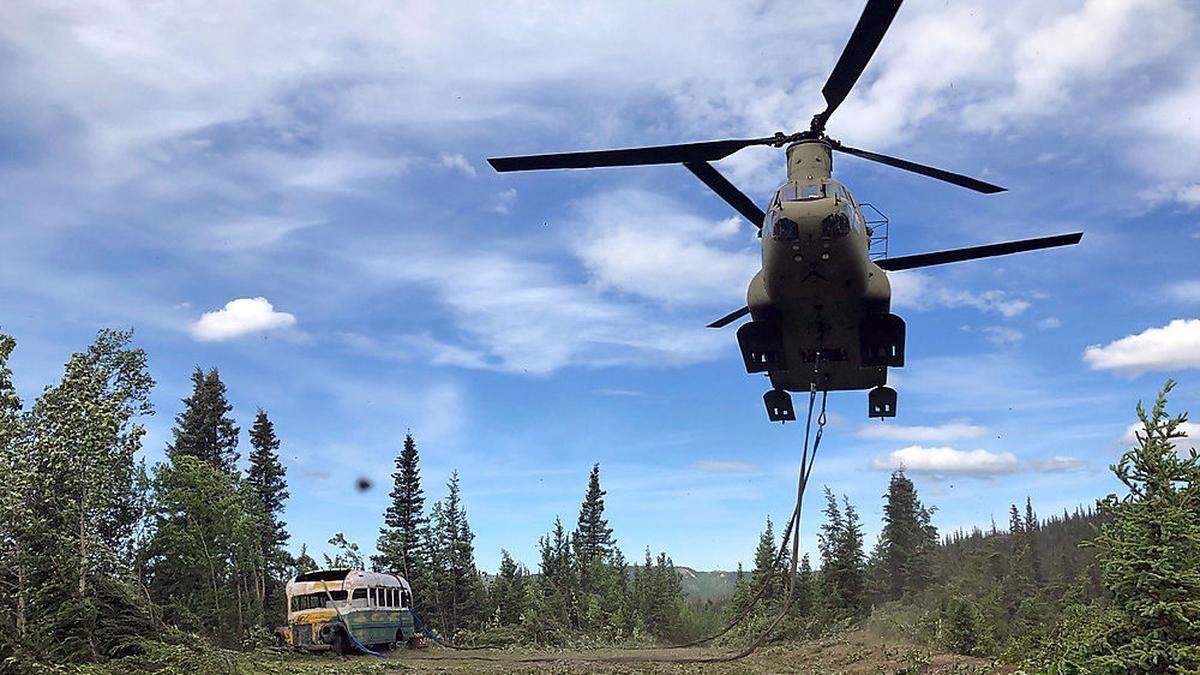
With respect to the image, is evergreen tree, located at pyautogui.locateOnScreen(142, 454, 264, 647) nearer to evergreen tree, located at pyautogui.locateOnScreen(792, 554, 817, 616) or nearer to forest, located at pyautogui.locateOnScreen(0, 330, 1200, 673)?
forest, located at pyautogui.locateOnScreen(0, 330, 1200, 673)

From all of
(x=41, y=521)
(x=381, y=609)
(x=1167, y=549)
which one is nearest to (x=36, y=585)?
(x=41, y=521)

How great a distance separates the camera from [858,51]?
9.98m

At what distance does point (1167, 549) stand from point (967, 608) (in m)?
13.9

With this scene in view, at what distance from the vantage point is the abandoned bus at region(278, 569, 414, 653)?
28438 millimetres

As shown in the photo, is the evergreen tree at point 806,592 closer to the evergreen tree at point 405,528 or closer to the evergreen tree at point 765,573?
the evergreen tree at point 765,573

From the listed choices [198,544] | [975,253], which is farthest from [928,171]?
[198,544]

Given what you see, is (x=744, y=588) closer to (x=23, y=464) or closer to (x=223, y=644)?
(x=223, y=644)

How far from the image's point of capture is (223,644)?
3419 cm

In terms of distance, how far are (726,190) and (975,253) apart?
13.5ft

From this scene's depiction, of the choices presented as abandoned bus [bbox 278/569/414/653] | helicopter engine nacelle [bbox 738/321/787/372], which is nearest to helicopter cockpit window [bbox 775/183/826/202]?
helicopter engine nacelle [bbox 738/321/787/372]

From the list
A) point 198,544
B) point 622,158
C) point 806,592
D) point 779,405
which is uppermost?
point 622,158

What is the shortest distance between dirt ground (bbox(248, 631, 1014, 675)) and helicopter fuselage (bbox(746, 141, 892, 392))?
24.7ft

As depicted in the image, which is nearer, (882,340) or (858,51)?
(858,51)

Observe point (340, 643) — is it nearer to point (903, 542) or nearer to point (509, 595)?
point (509, 595)
